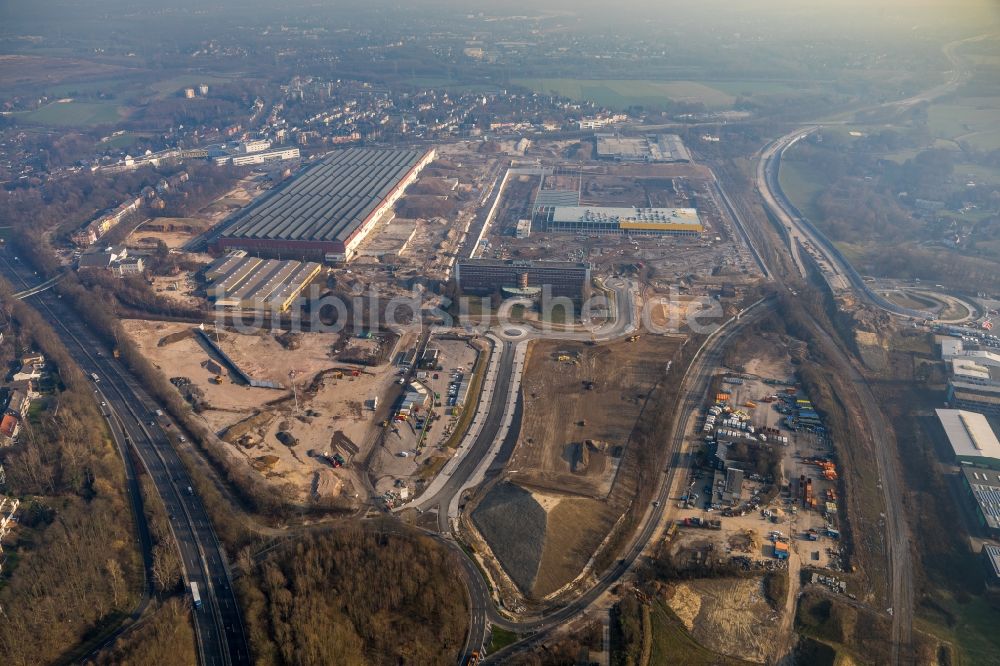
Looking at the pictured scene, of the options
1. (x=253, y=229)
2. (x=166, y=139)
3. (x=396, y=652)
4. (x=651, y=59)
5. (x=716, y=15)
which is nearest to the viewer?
(x=396, y=652)

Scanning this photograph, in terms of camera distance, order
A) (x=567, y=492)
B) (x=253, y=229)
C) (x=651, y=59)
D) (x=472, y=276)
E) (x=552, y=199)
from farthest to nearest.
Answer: (x=651, y=59) → (x=552, y=199) → (x=253, y=229) → (x=472, y=276) → (x=567, y=492)

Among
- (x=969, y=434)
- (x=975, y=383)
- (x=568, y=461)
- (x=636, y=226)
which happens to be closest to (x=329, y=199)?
(x=636, y=226)

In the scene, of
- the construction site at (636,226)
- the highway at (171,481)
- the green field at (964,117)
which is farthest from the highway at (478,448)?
the green field at (964,117)

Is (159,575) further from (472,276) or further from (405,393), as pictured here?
(472,276)

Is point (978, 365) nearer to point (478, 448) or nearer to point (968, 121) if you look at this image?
point (478, 448)

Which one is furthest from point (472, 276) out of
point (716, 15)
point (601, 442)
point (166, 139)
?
point (716, 15)

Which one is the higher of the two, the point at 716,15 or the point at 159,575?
the point at 716,15

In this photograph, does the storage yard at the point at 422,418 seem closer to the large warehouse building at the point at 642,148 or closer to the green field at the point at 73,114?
the large warehouse building at the point at 642,148
